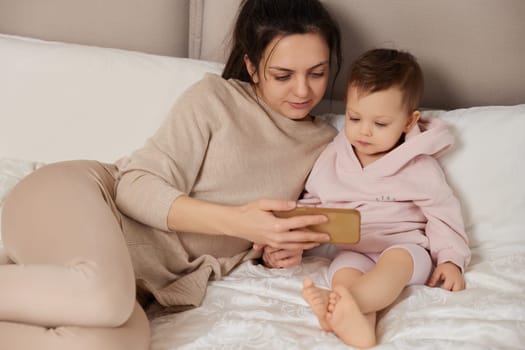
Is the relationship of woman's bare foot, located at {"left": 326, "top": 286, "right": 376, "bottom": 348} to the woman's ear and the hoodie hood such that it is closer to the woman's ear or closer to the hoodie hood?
the hoodie hood

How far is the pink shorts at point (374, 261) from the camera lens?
4.93 feet

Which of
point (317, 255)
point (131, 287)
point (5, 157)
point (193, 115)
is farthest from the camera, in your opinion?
point (5, 157)

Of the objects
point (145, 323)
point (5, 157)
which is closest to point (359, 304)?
point (145, 323)

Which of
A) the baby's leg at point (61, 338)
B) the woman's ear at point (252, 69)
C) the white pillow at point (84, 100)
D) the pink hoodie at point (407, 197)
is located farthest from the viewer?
the white pillow at point (84, 100)

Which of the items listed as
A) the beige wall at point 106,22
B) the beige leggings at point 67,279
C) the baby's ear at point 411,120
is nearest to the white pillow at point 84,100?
the beige wall at point 106,22

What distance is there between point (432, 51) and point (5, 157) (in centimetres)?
109

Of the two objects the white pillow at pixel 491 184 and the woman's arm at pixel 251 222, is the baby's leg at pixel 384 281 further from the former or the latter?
the white pillow at pixel 491 184

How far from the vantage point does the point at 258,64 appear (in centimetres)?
166

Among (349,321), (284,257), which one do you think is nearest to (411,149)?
(284,257)

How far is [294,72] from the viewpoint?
63.2 inches

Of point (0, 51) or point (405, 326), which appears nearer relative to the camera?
point (405, 326)

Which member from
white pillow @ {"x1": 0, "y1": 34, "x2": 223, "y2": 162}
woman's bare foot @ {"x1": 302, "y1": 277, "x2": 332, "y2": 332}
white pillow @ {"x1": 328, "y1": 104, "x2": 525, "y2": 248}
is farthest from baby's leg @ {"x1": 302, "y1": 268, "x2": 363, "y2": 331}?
white pillow @ {"x1": 0, "y1": 34, "x2": 223, "y2": 162}

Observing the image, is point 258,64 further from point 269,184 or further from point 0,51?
point 0,51

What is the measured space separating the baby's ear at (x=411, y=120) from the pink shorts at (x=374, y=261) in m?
0.25
